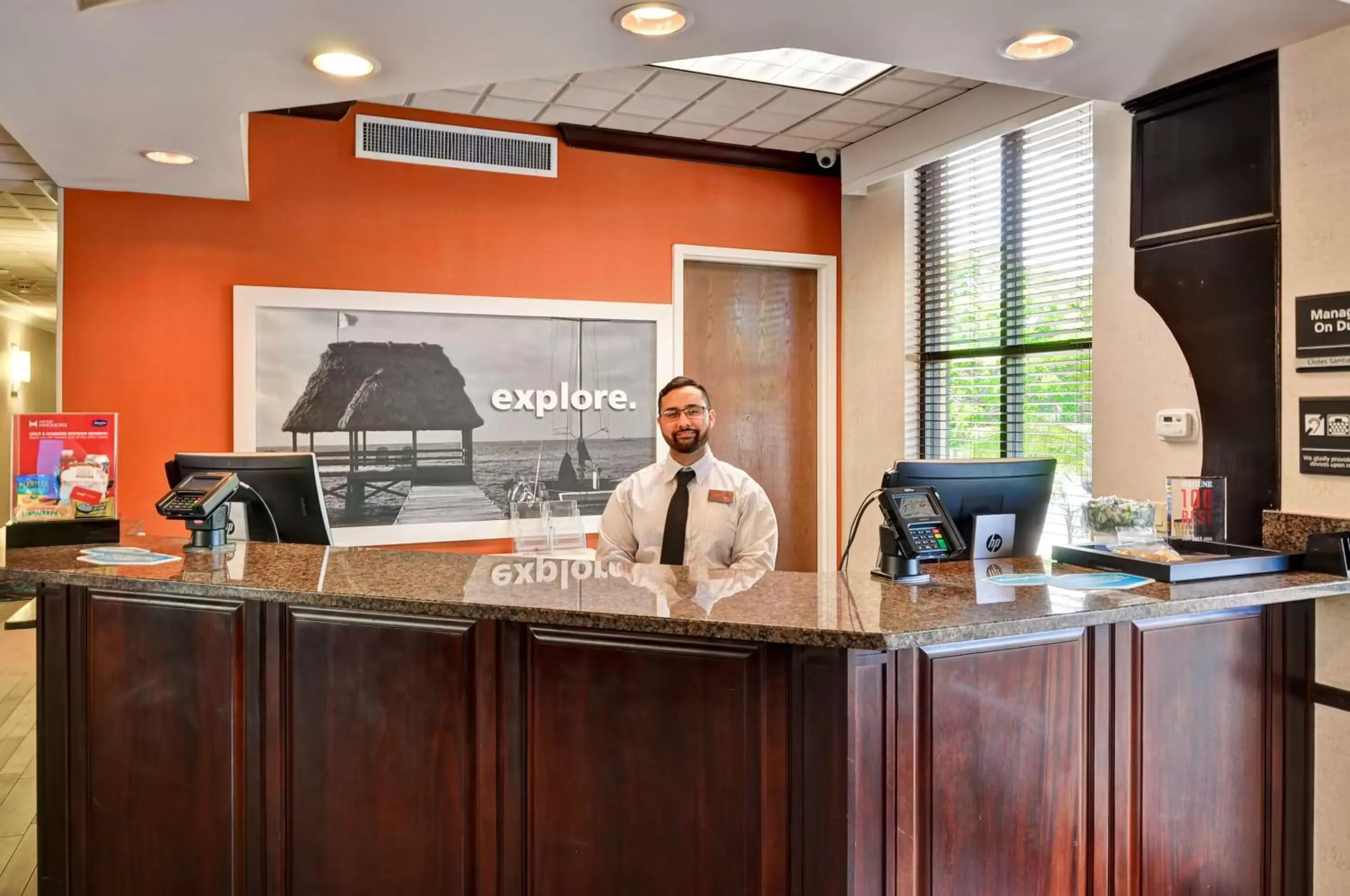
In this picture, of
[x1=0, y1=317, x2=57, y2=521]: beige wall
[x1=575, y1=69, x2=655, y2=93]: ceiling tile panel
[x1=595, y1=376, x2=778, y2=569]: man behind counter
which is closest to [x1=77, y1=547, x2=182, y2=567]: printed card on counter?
[x1=595, y1=376, x2=778, y2=569]: man behind counter

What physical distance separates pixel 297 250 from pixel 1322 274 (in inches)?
146

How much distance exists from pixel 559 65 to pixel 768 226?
7.82 feet

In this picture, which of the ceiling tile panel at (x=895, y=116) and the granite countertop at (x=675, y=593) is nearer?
the granite countertop at (x=675, y=593)

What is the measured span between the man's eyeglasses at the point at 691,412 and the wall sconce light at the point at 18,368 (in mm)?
10823

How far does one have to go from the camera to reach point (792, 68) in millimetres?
3678

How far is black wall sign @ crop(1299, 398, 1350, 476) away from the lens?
2434 mm

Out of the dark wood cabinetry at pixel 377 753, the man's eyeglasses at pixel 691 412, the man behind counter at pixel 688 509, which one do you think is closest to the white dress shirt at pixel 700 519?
the man behind counter at pixel 688 509

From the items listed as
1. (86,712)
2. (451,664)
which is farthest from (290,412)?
(451,664)

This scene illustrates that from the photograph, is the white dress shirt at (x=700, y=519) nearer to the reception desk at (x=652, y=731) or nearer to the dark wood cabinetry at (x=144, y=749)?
the reception desk at (x=652, y=731)

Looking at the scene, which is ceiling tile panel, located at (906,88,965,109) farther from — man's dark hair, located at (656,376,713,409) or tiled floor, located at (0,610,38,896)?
tiled floor, located at (0,610,38,896)

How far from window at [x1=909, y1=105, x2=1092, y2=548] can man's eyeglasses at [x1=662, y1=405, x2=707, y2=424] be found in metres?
1.35

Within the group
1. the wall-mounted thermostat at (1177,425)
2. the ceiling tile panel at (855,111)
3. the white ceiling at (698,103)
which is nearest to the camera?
the wall-mounted thermostat at (1177,425)

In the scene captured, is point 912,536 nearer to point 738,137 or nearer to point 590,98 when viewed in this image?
point 590,98

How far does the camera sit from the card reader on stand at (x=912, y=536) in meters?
2.12
